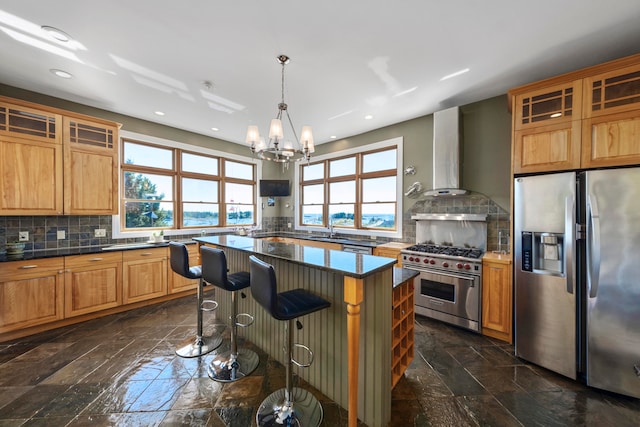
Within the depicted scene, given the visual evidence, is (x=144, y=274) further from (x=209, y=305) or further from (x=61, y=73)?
(x=61, y=73)

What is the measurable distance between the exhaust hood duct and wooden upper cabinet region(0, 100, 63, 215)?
498cm

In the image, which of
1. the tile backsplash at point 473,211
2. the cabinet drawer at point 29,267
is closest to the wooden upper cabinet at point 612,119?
the tile backsplash at point 473,211

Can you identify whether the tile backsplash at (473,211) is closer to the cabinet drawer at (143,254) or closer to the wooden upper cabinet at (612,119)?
the wooden upper cabinet at (612,119)

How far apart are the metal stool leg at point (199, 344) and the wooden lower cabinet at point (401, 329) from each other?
183 cm

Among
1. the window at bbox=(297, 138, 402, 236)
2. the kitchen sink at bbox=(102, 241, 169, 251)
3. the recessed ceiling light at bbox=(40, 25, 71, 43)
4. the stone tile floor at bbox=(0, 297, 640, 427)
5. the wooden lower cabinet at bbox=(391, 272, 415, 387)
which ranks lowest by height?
the stone tile floor at bbox=(0, 297, 640, 427)

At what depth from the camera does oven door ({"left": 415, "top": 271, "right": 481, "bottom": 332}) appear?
275 cm

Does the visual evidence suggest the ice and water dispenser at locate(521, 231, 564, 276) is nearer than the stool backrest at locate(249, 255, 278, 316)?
No

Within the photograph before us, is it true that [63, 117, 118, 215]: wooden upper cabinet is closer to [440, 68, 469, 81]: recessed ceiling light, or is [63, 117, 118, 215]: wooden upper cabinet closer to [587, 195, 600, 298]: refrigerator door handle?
[440, 68, 469, 81]: recessed ceiling light

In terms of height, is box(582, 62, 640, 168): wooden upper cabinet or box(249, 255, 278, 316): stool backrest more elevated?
box(582, 62, 640, 168): wooden upper cabinet

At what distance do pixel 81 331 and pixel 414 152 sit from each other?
519 cm

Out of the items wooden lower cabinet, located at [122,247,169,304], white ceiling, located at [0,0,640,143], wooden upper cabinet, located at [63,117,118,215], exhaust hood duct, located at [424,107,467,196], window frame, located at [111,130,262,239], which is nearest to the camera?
white ceiling, located at [0,0,640,143]

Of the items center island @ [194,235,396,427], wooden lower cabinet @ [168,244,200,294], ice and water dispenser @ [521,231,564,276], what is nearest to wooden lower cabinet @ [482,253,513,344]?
ice and water dispenser @ [521,231,564,276]

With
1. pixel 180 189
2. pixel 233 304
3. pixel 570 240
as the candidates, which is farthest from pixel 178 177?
pixel 570 240

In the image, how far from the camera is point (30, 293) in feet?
8.74
